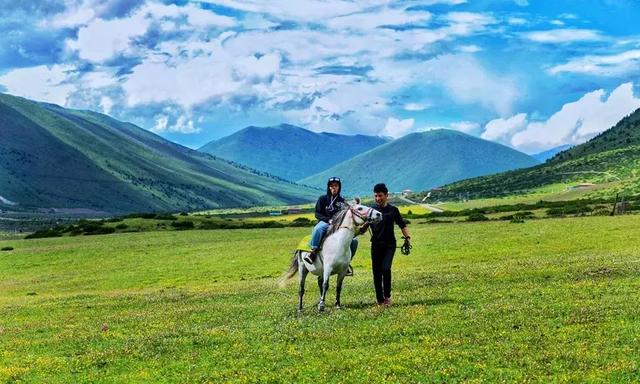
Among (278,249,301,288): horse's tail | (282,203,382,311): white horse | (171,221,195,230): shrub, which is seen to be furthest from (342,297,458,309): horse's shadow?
(171,221,195,230): shrub

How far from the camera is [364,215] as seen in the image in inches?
941

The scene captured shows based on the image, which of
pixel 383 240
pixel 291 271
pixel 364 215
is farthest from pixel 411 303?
pixel 291 271

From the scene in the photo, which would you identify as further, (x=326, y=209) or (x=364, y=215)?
(x=326, y=209)

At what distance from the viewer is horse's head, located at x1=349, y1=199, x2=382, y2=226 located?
2367 cm

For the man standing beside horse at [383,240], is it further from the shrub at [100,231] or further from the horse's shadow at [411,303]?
the shrub at [100,231]

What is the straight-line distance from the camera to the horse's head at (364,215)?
2367cm

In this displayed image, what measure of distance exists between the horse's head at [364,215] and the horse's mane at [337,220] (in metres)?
0.38

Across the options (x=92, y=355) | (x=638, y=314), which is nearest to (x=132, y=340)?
(x=92, y=355)

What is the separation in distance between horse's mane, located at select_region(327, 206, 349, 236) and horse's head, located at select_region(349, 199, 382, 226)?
1.25 feet

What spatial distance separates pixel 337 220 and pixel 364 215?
4.33 ft

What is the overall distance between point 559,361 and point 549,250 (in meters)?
39.8

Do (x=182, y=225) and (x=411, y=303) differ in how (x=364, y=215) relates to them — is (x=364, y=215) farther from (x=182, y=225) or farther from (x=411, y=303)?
(x=182, y=225)

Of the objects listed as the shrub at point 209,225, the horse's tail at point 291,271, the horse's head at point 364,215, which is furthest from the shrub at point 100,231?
the horse's head at point 364,215

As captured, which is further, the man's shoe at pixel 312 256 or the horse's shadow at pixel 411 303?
the man's shoe at pixel 312 256
